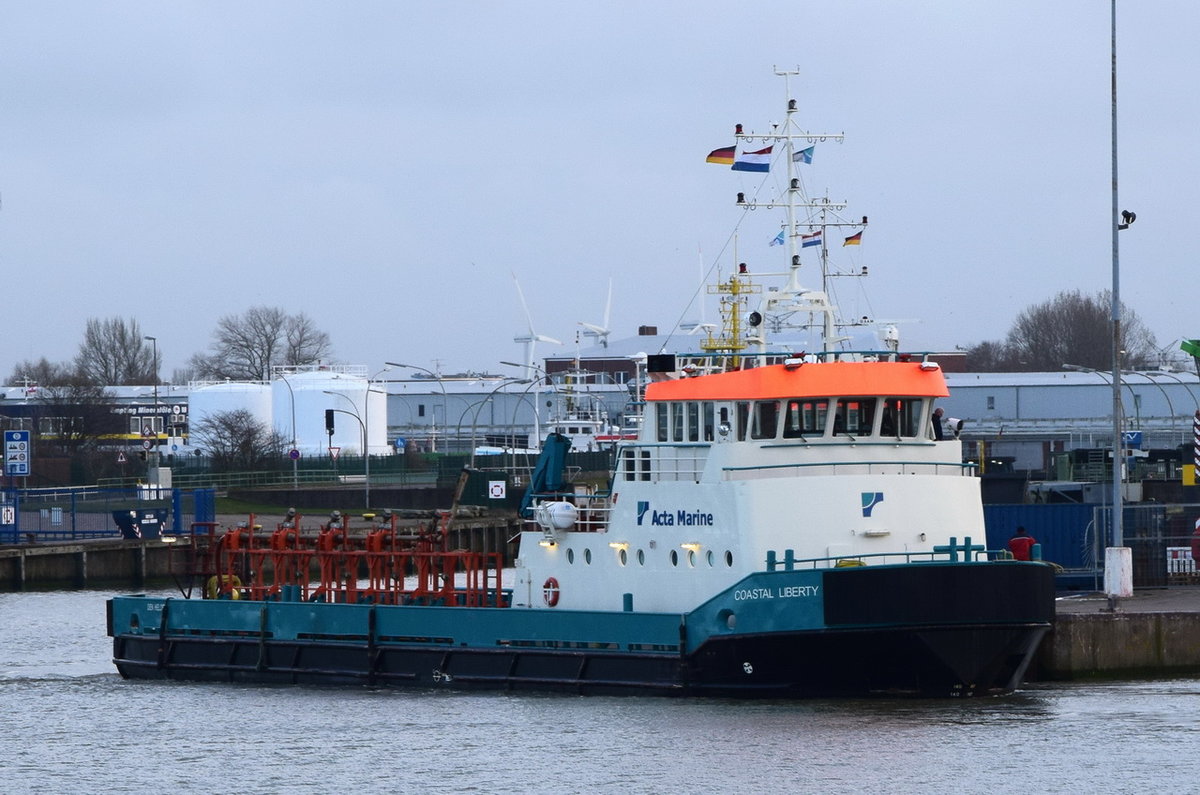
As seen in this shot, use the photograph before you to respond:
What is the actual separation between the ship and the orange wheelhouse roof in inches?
1.2

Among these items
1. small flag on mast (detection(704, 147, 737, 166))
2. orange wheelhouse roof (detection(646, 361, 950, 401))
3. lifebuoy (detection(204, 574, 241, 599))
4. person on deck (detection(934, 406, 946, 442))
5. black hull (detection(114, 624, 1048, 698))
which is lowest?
black hull (detection(114, 624, 1048, 698))

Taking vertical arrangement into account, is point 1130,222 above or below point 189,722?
above

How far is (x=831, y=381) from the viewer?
25.0 m

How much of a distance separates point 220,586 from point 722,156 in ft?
40.6

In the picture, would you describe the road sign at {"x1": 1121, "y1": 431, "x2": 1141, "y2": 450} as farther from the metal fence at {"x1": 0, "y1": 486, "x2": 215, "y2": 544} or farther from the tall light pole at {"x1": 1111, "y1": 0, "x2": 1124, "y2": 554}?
the tall light pole at {"x1": 1111, "y1": 0, "x2": 1124, "y2": 554}

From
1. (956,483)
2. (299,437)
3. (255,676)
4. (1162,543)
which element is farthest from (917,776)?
(299,437)

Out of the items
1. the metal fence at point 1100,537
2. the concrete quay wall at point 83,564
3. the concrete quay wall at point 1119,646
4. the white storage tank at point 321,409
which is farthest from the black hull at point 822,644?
the white storage tank at point 321,409

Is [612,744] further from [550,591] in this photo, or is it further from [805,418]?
[805,418]

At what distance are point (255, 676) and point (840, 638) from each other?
1088 cm

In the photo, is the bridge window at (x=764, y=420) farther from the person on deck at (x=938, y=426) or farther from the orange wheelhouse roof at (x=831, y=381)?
the person on deck at (x=938, y=426)

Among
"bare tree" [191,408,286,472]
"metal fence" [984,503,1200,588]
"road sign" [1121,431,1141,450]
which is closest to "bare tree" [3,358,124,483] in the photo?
"bare tree" [191,408,286,472]

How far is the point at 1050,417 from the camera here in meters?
103

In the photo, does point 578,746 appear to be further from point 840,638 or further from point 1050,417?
point 1050,417

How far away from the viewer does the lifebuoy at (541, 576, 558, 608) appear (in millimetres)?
27344
